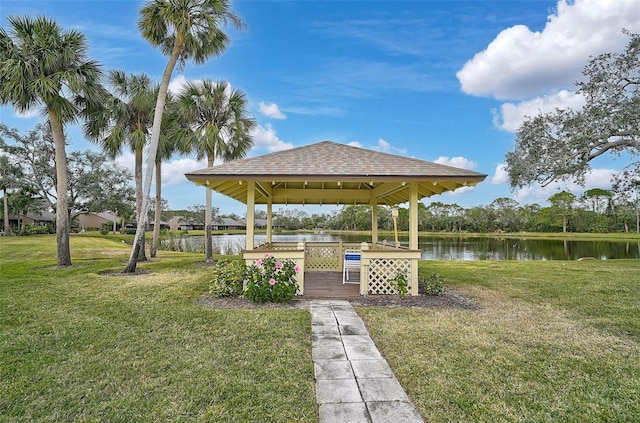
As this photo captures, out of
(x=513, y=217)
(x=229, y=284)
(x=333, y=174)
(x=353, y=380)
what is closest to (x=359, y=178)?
(x=333, y=174)

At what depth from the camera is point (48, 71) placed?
10.1 meters

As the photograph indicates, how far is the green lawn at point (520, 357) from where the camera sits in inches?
107

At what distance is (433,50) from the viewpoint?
1195 centimetres

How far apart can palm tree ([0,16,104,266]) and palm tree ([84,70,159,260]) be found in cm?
170

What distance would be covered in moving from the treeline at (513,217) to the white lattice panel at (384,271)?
1178 inches

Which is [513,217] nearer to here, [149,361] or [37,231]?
[149,361]

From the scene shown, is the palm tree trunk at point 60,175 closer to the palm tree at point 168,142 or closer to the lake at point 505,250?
the palm tree at point 168,142

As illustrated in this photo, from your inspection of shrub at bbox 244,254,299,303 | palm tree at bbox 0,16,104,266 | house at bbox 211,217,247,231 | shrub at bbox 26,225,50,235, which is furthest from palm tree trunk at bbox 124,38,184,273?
→ house at bbox 211,217,247,231

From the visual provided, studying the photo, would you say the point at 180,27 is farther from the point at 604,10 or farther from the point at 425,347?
the point at 604,10

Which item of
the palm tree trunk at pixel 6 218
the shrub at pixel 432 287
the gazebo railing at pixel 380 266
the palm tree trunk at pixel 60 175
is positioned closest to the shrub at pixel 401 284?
the gazebo railing at pixel 380 266

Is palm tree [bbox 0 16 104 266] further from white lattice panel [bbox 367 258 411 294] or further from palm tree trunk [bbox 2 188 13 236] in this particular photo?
palm tree trunk [bbox 2 188 13 236]

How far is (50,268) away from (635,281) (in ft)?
57.0

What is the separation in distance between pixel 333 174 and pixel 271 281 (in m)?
2.41

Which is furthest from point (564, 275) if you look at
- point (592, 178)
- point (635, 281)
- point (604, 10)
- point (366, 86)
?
point (366, 86)
